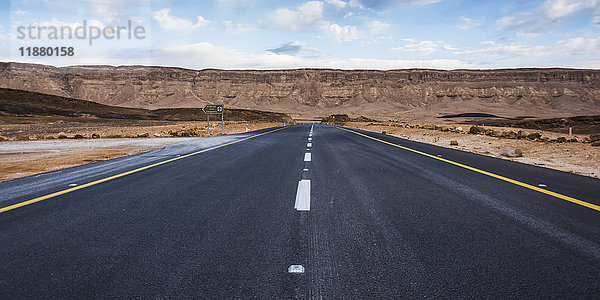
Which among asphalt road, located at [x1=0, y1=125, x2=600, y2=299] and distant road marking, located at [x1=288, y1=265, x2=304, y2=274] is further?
distant road marking, located at [x1=288, y1=265, x2=304, y2=274]

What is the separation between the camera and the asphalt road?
2.52 meters

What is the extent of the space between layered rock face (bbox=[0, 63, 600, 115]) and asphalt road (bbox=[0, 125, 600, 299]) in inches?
5308

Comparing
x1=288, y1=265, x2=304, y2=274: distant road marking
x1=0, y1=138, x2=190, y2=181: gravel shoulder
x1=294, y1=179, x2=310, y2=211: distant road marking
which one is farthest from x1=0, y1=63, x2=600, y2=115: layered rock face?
x1=288, y1=265, x2=304, y2=274: distant road marking

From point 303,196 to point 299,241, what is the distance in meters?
2.03

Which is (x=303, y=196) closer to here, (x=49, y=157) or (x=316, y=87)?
(x=49, y=157)

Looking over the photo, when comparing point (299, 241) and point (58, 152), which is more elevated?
point (299, 241)

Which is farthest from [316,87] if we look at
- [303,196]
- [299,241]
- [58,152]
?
[299,241]

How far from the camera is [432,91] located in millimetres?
148875

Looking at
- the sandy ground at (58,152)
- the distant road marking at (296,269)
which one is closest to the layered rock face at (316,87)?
the sandy ground at (58,152)

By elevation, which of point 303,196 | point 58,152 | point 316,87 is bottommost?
point 58,152

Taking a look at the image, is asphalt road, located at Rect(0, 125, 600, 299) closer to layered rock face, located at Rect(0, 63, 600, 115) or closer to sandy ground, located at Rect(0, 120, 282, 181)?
sandy ground, located at Rect(0, 120, 282, 181)

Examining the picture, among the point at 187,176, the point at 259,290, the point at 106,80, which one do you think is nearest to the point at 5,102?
the point at 106,80

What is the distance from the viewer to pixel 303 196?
5480mm

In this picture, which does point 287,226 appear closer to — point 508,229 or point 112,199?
point 508,229
